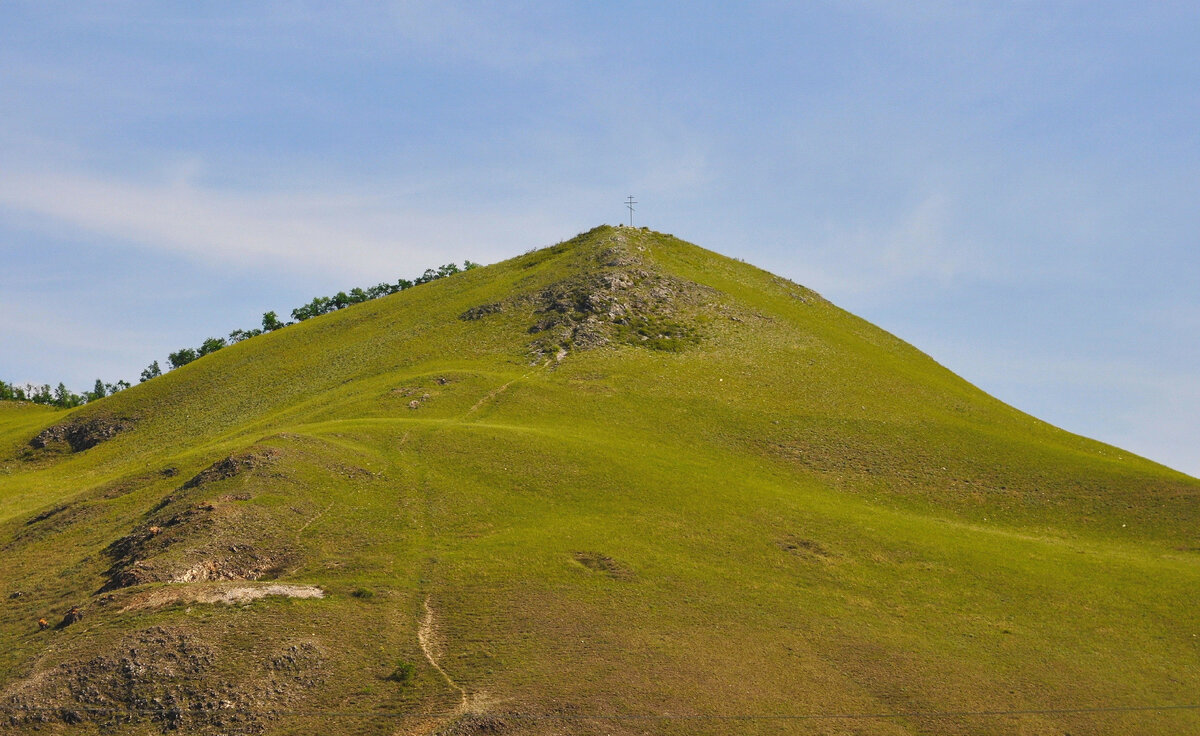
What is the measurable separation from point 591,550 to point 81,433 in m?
58.0

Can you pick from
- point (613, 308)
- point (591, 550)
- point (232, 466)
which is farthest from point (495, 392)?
point (591, 550)

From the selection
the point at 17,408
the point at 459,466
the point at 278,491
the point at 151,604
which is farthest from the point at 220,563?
the point at 17,408

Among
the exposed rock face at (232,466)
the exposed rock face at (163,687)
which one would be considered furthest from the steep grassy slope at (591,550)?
the exposed rock face at (232,466)

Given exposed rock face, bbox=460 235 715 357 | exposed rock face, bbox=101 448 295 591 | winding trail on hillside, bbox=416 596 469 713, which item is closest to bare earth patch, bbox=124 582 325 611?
exposed rock face, bbox=101 448 295 591

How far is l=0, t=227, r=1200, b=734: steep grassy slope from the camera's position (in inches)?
1329

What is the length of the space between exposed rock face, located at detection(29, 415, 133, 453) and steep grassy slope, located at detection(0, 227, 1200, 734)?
33 cm

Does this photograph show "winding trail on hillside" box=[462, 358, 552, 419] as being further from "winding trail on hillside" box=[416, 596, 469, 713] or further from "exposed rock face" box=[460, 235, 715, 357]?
"winding trail on hillside" box=[416, 596, 469, 713]

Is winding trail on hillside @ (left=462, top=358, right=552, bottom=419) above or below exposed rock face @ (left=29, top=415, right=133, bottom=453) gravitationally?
above

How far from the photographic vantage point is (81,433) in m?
79.9

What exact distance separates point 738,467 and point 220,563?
116ft

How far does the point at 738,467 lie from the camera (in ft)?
205

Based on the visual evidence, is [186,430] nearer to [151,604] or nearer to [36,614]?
[36,614]

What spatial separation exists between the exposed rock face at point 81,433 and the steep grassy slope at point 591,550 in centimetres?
33

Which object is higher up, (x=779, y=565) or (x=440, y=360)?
(x=440, y=360)
